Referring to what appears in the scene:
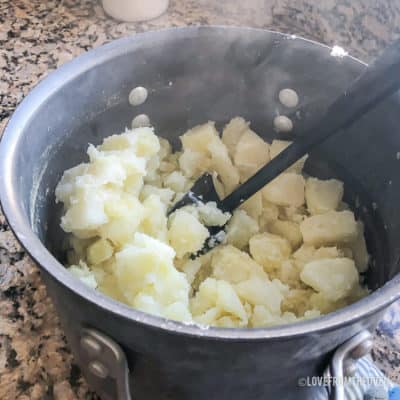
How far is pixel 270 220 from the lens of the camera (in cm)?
91

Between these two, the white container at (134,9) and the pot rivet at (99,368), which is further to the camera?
the white container at (134,9)

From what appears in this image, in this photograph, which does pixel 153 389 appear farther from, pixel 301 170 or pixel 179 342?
pixel 301 170

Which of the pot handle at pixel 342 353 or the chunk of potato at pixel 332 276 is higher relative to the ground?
the pot handle at pixel 342 353

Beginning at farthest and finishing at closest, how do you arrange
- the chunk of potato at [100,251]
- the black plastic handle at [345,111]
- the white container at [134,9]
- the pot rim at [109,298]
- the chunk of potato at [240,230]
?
the white container at [134,9]
the chunk of potato at [240,230]
the chunk of potato at [100,251]
the black plastic handle at [345,111]
the pot rim at [109,298]

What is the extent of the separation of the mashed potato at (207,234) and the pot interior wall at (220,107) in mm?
27

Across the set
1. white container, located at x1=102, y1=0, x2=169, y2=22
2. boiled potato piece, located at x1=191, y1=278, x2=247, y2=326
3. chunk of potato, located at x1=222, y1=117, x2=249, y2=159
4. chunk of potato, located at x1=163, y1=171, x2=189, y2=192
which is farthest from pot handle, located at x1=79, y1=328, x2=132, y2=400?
white container, located at x1=102, y1=0, x2=169, y2=22

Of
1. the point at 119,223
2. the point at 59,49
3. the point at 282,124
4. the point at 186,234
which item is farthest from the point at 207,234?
the point at 59,49

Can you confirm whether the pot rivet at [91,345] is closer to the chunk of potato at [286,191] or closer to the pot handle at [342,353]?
the pot handle at [342,353]

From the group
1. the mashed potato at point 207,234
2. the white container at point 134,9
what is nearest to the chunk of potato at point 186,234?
the mashed potato at point 207,234

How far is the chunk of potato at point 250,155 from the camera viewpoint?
0.93 meters

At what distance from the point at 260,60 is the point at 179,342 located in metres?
0.51

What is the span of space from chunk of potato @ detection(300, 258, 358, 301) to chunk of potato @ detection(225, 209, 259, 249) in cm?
11

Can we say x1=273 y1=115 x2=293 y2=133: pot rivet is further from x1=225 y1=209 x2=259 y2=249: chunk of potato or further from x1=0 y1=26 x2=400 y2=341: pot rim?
x1=0 y1=26 x2=400 y2=341: pot rim

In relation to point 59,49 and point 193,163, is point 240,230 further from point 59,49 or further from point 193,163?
point 59,49
